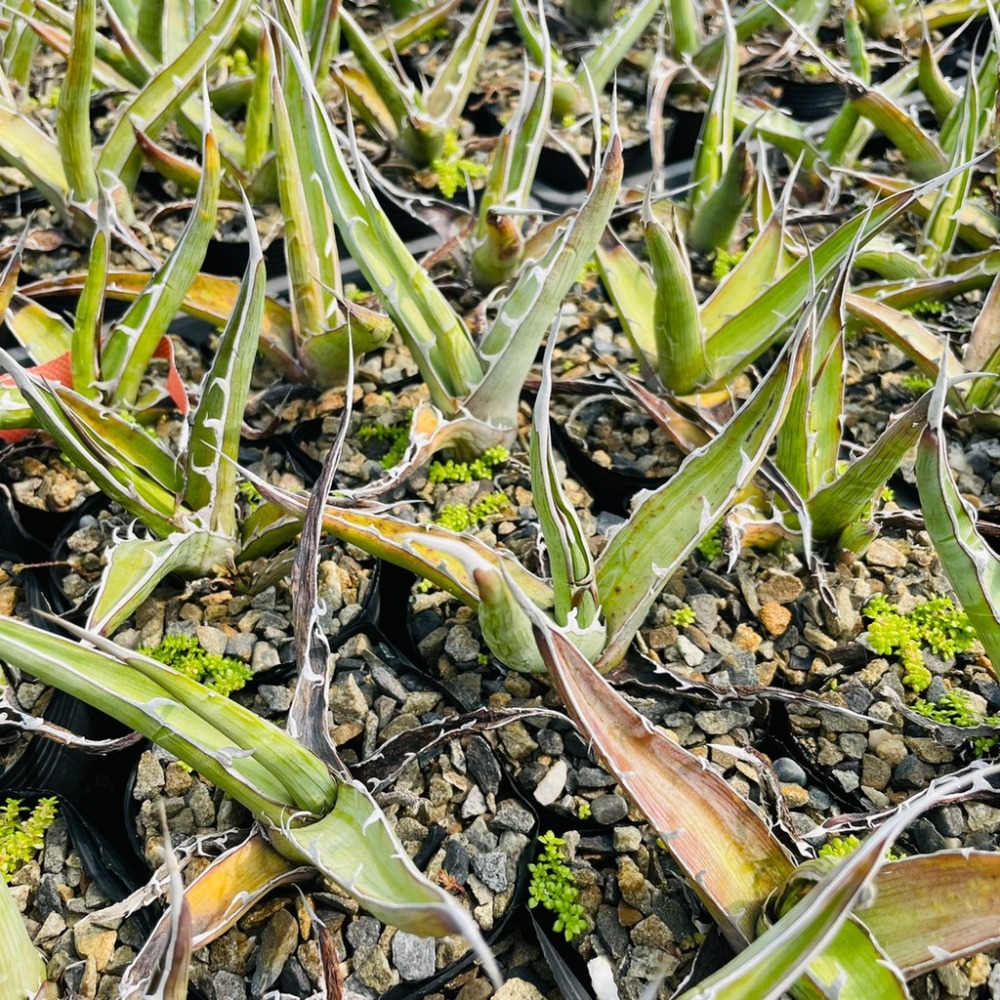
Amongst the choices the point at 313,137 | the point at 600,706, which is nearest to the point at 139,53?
the point at 313,137

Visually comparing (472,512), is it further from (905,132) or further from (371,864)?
(905,132)

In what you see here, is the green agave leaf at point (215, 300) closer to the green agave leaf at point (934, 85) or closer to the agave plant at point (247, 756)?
the agave plant at point (247, 756)

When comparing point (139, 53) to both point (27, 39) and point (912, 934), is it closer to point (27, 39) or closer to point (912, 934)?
point (27, 39)

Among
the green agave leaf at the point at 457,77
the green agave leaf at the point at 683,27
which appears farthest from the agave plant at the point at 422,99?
the green agave leaf at the point at 683,27

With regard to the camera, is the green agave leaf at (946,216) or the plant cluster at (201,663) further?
the green agave leaf at (946,216)

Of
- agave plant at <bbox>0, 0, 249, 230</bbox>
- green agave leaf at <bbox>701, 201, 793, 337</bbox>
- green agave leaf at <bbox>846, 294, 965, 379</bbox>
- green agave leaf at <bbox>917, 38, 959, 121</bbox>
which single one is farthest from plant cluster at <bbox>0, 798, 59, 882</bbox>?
green agave leaf at <bbox>917, 38, 959, 121</bbox>

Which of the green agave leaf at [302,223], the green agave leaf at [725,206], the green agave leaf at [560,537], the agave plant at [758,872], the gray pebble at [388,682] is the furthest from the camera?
the green agave leaf at [725,206]
